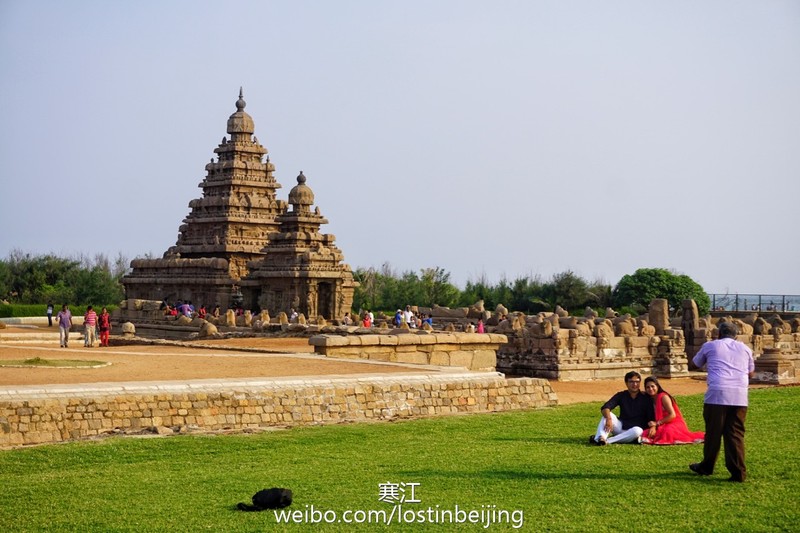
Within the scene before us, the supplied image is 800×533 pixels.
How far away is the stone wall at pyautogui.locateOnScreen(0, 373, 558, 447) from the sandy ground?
1.19 metres

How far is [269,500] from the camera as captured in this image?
30.1 ft

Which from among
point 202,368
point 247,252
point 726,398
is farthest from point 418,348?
point 247,252

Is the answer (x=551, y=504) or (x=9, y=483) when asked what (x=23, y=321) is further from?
(x=551, y=504)

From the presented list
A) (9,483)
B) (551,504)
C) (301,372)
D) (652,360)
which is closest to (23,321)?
(652,360)

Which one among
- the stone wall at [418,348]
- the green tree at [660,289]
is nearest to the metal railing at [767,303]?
the green tree at [660,289]

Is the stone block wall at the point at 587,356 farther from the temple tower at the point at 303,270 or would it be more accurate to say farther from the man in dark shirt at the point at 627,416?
the temple tower at the point at 303,270

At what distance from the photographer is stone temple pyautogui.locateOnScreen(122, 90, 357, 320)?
45.8m

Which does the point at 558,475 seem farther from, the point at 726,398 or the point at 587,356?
the point at 587,356

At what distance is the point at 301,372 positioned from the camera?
17047 mm

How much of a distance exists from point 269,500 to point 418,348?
12.0 metres

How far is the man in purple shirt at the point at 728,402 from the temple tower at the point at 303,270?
35.5m

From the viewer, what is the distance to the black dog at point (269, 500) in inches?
360

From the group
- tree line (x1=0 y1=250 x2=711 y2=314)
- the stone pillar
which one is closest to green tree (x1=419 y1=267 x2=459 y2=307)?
tree line (x1=0 y1=250 x2=711 y2=314)

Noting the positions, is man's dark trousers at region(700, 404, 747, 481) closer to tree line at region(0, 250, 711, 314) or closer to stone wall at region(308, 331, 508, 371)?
stone wall at region(308, 331, 508, 371)
